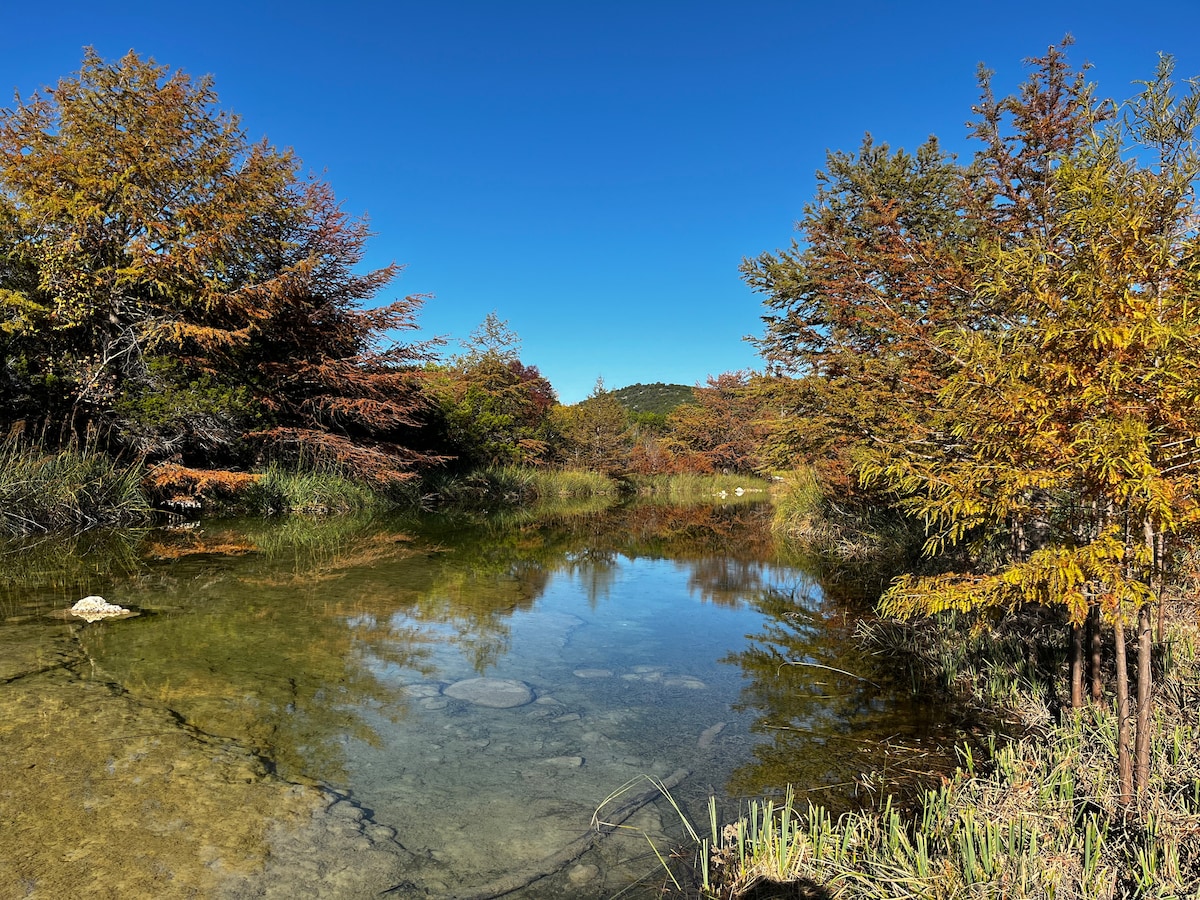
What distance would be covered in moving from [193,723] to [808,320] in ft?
36.8

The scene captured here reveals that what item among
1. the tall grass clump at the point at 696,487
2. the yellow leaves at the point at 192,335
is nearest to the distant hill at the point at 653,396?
the tall grass clump at the point at 696,487

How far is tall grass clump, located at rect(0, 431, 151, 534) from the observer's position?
28.5ft

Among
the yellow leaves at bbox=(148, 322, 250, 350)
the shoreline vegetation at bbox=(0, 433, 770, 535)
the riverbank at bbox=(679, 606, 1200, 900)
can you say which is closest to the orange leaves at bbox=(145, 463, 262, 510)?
the shoreline vegetation at bbox=(0, 433, 770, 535)

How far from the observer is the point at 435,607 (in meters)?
6.22

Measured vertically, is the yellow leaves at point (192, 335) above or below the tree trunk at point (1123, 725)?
above

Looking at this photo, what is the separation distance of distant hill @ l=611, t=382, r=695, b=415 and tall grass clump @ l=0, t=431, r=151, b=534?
158 ft

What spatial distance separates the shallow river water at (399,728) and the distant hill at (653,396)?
51423mm

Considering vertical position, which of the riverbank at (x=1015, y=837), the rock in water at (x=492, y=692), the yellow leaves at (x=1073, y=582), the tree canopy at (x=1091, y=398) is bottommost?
the rock in water at (x=492, y=692)

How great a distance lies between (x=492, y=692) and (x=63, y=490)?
8.54 m

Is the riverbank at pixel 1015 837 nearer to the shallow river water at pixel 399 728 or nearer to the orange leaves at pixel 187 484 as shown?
the shallow river water at pixel 399 728

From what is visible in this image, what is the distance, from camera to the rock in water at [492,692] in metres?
3.93

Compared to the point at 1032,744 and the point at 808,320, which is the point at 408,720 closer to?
the point at 1032,744

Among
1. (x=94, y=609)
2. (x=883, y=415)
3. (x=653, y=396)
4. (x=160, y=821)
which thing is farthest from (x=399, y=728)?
(x=653, y=396)

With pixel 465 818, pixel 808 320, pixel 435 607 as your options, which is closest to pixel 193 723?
pixel 465 818
